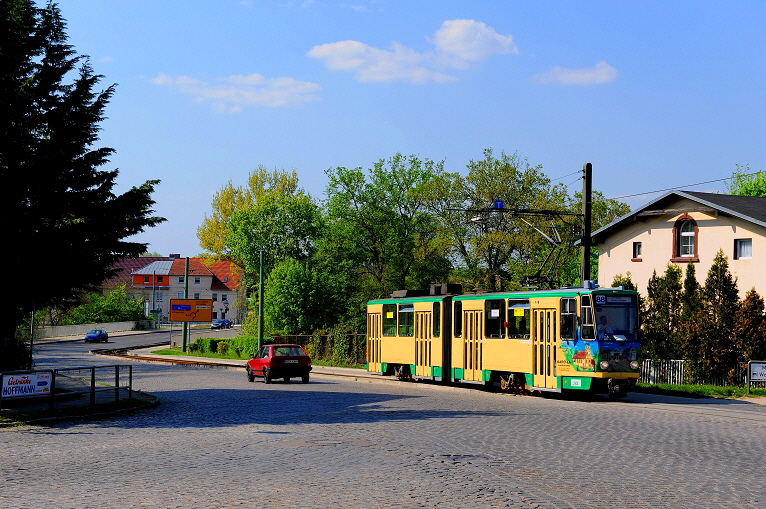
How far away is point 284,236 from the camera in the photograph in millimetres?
81625

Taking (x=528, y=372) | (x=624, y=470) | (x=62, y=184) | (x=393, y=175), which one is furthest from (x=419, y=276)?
(x=624, y=470)

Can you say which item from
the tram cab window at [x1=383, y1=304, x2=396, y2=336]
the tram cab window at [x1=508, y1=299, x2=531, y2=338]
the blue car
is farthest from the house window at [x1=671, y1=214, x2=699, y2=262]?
the blue car

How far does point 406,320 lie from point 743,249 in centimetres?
1323

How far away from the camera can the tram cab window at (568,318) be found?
25661mm

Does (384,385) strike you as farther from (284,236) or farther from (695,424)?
(284,236)

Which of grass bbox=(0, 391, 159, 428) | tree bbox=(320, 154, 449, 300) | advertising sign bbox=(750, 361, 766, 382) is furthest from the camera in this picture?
tree bbox=(320, 154, 449, 300)

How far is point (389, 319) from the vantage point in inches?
1420

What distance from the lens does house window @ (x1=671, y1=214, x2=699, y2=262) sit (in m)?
37.2

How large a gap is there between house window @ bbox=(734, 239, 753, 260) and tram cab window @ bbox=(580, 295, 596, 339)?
1249cm

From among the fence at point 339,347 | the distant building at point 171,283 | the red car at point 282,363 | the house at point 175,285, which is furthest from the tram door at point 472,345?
the house at point 175,285

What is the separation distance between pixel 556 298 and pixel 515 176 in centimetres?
3729

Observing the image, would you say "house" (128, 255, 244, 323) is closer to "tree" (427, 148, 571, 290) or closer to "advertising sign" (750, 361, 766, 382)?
"tree" (427, 148, 571, 290)

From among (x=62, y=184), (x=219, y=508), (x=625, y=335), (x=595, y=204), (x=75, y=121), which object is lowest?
(x=219, y=508)

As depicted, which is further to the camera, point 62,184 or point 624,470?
point 62,184
